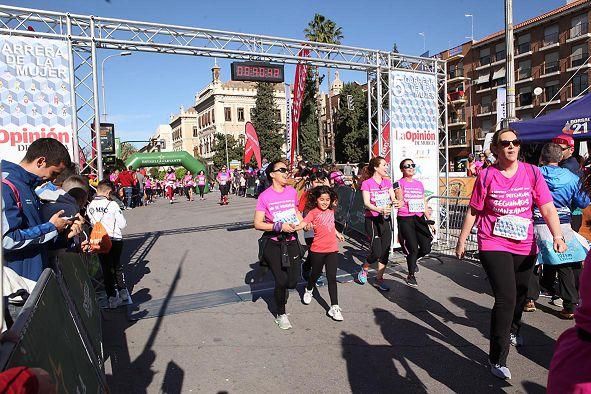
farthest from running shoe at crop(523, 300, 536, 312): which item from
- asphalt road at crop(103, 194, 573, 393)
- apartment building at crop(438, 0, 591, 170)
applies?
apartment building at crop(438, 0, 591, 170)

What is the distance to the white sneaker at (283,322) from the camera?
4996 millimetres

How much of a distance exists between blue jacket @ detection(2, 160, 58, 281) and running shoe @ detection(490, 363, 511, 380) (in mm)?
3819

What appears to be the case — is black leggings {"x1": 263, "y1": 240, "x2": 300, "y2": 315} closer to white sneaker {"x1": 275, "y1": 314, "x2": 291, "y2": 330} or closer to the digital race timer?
white sneaker {"x1": 275, "y1": 314, "x2": 291, "y2": 330}

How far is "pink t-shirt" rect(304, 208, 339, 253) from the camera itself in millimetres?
5414

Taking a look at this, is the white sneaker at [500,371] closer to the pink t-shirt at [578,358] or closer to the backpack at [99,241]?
the pink t-shirt at [578,358]

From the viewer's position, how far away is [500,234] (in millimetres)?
3756

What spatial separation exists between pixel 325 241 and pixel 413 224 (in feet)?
6.06

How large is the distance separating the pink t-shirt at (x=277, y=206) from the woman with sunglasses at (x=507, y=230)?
2.19 metres

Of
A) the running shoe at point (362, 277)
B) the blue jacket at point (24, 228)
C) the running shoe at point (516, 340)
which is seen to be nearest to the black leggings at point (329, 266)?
the running shoe at point (362, 277)

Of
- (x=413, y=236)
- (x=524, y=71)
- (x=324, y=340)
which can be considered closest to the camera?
(x=324, y=340)

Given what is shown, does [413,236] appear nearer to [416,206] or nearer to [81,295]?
[416,206]

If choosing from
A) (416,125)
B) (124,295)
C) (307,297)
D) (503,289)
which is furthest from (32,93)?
(416,125)

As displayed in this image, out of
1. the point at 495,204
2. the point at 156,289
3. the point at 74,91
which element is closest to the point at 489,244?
the point at 495,204

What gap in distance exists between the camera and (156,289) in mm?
6863
